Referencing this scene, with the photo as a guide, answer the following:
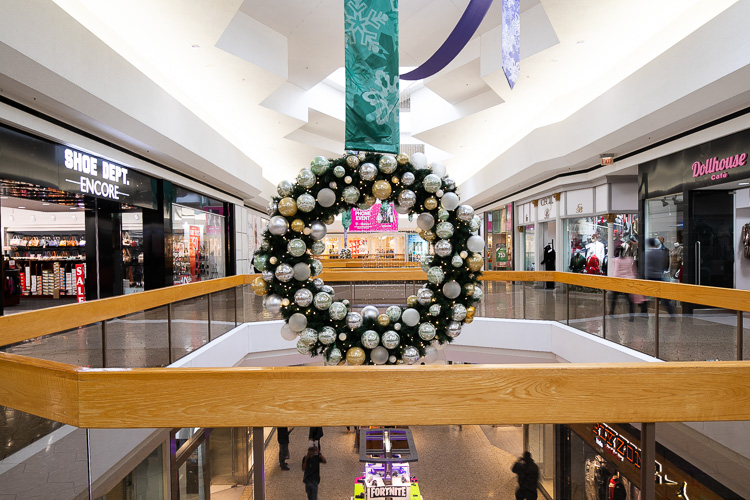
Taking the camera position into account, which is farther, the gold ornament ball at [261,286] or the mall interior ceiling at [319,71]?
the mall interior ceiling at [319,71]

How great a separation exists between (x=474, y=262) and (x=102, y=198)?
7054 mm

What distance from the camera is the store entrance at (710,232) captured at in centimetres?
866

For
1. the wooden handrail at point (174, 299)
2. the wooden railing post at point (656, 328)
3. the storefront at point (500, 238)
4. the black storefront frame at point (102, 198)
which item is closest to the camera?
the wooden handrail at point (174, 299)

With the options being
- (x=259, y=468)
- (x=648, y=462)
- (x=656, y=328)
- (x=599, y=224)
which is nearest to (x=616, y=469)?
(x=648, y=462)

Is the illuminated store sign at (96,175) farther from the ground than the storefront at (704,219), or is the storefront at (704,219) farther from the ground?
the illuminated store sign at (96,175)

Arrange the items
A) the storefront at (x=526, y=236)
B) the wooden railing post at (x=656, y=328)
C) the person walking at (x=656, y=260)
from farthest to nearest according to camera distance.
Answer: the storefront at (x=526, y=236)
the person walking at (x=656, y=260)
the wooden railing post at (x=656, y=328)

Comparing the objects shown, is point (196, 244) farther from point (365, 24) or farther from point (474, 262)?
point (474, 262)

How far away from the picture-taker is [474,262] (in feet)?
11.9

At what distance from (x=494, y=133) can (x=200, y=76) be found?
9007 millimetres

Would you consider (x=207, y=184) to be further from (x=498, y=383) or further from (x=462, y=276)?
(x=498, y=383)

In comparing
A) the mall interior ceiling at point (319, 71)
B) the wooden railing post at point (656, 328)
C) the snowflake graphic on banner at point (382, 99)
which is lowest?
the wooden railing post at point (656, 328)

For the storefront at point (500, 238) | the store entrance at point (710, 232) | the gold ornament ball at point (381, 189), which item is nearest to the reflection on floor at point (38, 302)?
the gold ornament ball at point (381, 189)

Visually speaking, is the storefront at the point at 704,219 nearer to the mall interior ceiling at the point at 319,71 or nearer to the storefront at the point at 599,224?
the mall interior ceiling at the point at 319,71

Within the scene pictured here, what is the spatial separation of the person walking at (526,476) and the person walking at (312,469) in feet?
1.66
